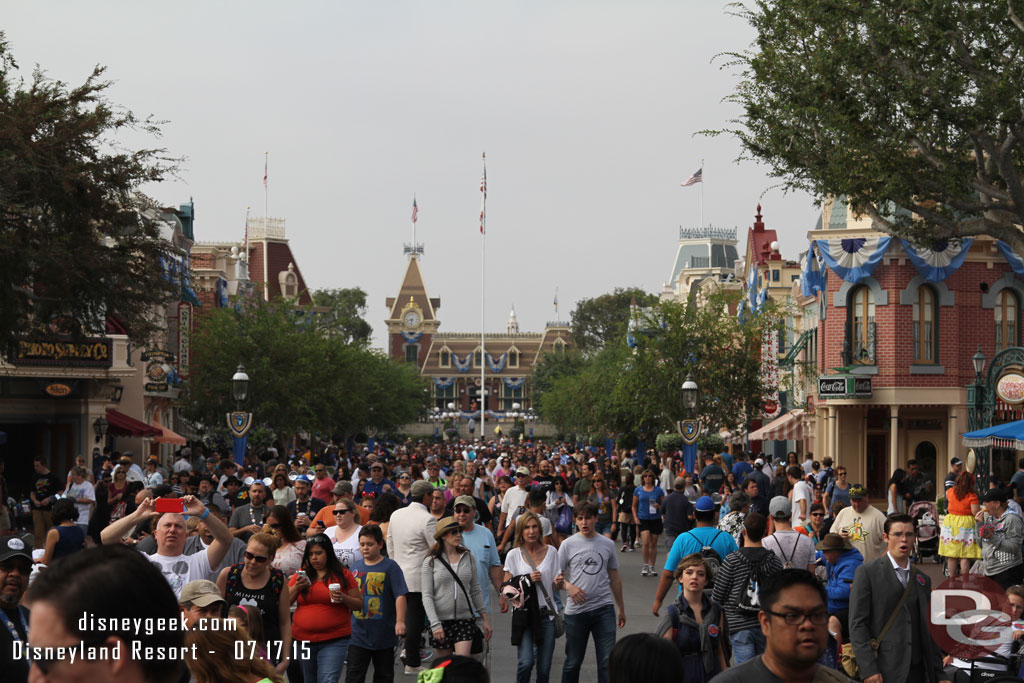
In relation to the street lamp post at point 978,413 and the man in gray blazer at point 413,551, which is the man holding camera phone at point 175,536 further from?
the street lamp post at point 978,413

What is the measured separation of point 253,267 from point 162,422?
4341 cm

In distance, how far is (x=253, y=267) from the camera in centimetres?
9319

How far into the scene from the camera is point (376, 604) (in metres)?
9.53

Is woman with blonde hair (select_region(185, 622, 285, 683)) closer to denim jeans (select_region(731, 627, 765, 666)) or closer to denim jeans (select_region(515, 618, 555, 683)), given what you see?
denim jeans (select_region(731, 627, 765, 666))

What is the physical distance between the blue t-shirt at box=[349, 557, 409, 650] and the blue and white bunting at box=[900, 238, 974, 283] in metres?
28.2

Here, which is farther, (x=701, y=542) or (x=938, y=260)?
(x=938, y=260)

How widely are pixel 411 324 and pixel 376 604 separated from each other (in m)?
147

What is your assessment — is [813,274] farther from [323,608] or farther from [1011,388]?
[323,608]

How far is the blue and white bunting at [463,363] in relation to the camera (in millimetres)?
152625

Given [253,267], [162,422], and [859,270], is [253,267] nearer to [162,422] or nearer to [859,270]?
[162,422]

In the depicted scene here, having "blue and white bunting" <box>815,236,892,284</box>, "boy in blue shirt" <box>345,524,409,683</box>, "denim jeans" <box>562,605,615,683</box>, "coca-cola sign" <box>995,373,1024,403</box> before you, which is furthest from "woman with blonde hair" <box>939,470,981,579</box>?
"blue and white bunting" <box>815,236,892,284</box>

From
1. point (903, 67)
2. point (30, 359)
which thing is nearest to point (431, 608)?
point (903, 67)

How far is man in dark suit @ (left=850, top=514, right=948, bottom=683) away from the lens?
784 cm

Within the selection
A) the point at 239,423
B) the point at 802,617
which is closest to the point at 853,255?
the point at 239,423
